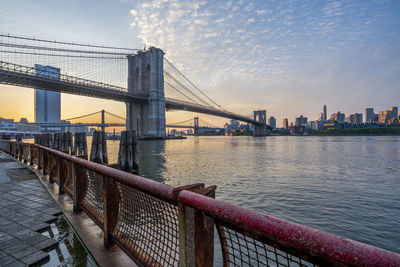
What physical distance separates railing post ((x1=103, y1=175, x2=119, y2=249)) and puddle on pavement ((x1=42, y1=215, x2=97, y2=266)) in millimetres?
258

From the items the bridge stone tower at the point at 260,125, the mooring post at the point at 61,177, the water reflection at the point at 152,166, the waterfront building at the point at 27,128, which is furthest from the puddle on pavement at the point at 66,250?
the waterfront building at the point at 27,128

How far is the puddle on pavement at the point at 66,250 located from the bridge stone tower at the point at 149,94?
4992 cm

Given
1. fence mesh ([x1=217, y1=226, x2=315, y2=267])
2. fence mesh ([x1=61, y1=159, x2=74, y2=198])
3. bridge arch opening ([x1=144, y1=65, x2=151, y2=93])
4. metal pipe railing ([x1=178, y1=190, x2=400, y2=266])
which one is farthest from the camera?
bridge arch opening ([x1=144, y1=65, x2=151, y2=93])

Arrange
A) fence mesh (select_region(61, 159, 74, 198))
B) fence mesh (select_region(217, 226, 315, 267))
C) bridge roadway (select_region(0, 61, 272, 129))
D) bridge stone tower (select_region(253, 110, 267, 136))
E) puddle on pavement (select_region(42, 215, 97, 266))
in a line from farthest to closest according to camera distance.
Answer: bridge stone tower (select_region(253, 110, 267, 136))
bridge roadway (select_region(0, 61, 272, 129))
fence mesh (select_region(61, 159, 74, 198))
puddle on pavement (select_region(42, 215, 97, 266))
fence mesh (select_region(217, 226, 315, 267))

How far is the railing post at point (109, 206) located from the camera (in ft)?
7.57

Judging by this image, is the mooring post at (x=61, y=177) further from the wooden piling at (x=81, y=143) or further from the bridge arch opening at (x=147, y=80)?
the bridge arch opening at (x=147, y=80)

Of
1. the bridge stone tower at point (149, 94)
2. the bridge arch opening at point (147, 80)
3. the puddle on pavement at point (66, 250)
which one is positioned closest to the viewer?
the puddle on pavement at point (66, 250)

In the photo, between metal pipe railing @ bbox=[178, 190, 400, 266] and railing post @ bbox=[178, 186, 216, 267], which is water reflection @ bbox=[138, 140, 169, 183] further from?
metal pipe railing @ bbox=[178, 190, 400, 266]

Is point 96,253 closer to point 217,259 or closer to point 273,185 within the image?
point 217,259

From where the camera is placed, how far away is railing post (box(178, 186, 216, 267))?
1289 mm

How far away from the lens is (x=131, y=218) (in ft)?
7.77

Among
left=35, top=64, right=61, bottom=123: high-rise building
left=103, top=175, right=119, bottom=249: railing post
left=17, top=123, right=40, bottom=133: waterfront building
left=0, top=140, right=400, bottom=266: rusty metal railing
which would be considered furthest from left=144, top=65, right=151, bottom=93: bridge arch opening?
left=35, top=64, right=61, bottom=123: high-rise building

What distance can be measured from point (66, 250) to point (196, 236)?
2014 mm

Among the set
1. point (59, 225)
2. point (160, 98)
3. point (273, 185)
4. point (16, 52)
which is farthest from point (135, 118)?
point (59, 225)
